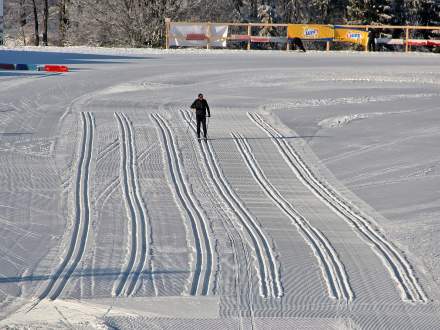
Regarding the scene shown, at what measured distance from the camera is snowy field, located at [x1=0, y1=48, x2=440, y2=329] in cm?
1188

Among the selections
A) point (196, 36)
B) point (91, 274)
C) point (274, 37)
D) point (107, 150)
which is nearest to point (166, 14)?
point (196, 36)

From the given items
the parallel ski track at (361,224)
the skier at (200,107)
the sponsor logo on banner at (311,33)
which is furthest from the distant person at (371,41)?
the skier at (200,107)

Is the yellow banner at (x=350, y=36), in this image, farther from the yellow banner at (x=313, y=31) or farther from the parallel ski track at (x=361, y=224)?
the parallel ski track at (x=361, y=224)

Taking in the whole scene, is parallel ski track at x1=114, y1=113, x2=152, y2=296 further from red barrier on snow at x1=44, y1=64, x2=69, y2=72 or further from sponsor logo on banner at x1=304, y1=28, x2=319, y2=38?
sponsor logo on banner at x1=304, y1=28, x2=319, y2=38

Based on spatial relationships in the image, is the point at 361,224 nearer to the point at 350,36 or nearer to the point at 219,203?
the point at 219,203

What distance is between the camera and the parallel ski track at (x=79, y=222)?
12469 mm

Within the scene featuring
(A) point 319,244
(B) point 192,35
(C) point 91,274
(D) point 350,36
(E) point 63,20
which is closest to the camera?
(C) point 91,274

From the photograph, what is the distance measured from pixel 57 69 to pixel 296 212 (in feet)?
69.1

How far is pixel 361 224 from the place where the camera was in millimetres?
16578

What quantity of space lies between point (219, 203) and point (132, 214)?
6.89 ft

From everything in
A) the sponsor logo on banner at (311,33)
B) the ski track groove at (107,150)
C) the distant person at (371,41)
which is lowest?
the ski track groove at (107,150)

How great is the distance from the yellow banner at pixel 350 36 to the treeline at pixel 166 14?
9.22m

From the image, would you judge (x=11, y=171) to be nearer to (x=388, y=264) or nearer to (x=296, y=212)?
(x=296, y=212)

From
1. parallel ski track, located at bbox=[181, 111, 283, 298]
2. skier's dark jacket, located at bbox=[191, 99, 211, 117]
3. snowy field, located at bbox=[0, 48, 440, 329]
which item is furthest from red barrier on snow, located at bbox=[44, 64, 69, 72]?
parallel ski track, located at bbox=[181, 111, 283, 298]
